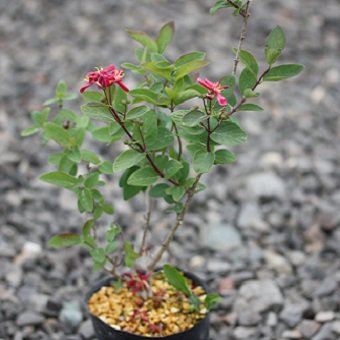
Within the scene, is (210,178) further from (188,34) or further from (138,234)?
(188,34)

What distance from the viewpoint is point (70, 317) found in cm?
176

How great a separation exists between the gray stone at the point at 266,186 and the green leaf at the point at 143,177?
115 centimetres

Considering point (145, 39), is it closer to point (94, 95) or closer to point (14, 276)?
point (94, 95)

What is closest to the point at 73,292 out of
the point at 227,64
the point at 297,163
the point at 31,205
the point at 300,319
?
the point at 31,205

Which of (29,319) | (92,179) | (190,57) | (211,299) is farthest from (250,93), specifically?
(29,319)

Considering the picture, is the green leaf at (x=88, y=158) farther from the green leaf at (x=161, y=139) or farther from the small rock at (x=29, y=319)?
the small rock at (x=29, y=319)

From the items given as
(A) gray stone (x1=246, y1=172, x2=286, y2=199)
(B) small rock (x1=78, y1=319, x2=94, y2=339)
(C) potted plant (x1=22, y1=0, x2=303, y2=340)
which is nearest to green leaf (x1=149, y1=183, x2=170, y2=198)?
(C) potted plant (x1=22, y1=0, x2=303, y2=340)

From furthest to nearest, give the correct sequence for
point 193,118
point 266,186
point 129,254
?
1. point 266,186
2. point 129,254
3. point 193,118

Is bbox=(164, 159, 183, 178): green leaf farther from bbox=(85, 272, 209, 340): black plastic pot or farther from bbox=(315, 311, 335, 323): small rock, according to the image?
bbox=(315, 311, 335, 323): small rock

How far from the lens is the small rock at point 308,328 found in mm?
1703

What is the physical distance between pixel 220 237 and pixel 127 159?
1.03 metres

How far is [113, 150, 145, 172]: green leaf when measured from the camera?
1161mm

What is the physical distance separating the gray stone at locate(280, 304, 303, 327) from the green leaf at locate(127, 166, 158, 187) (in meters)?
0.75

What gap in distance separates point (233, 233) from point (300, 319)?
0.48 m
